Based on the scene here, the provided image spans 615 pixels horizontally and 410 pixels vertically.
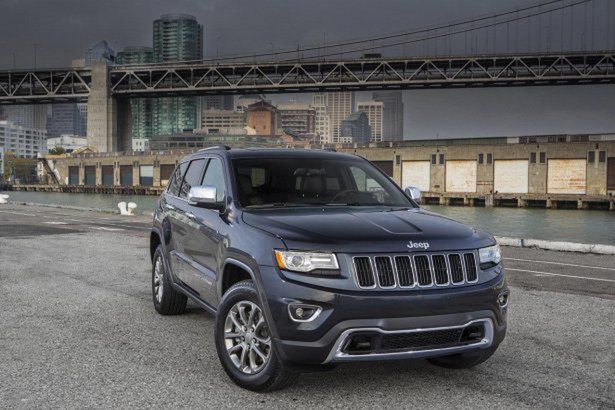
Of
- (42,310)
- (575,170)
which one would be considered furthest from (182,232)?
(575,170)

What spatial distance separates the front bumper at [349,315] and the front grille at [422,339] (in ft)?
0.12

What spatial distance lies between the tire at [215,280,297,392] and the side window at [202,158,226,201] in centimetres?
111

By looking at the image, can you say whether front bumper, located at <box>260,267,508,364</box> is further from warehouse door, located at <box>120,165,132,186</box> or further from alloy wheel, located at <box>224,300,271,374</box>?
warehouse door, located at <box>120,165,132,186</box>

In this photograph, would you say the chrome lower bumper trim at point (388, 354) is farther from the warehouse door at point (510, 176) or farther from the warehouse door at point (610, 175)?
the warehouse door at point (510, 176)

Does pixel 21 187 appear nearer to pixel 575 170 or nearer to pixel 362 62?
pixel 362 62

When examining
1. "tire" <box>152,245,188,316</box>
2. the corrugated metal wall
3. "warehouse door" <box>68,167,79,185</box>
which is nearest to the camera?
"tire" <box>152,245,188,316</box>

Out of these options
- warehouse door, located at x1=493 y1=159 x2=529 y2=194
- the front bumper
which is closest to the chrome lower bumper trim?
Result: the front bumper

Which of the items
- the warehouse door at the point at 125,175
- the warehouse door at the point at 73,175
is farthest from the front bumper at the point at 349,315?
the warehouse door at the point at 73,175

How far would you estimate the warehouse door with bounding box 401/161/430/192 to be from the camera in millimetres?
94688

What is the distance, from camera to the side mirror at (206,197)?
17.1ft

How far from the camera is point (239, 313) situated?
4.73m

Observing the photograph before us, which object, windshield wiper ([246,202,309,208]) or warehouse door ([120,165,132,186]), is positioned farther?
warehouse door ([120,165,132,186])

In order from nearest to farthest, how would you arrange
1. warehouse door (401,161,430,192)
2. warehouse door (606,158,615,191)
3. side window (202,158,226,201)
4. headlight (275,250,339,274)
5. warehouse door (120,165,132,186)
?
headlight (275,250,339,274)
side window (202,158,226,201)
warehouse door (606,158,615,191)
warehouse door (401,161,430,192)
warehouse door (120,165,132,186)

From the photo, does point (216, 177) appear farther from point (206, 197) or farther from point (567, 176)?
point (567, 176)
